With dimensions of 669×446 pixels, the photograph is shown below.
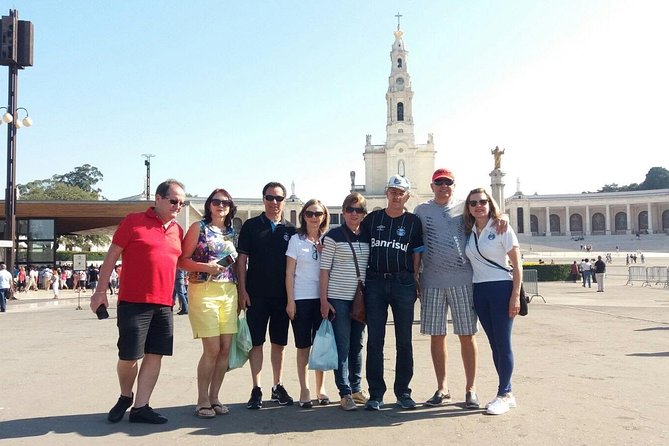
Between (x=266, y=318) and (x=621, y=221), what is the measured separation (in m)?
99.5

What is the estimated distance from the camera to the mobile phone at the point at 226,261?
508 centimetres

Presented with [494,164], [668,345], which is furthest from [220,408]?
[494,164]

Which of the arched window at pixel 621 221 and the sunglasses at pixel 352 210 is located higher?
the arched window at pixel 621 221

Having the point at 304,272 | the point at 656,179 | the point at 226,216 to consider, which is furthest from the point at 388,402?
the point at 656,179

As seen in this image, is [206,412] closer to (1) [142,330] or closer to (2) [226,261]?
(1) [142,330]

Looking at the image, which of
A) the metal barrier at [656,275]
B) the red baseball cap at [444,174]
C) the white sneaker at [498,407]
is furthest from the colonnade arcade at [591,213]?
the white sneaker at [498,407]

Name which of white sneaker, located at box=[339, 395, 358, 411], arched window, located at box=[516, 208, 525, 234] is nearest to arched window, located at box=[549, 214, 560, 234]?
arched window, located at box=[516, 208, 525, 234]

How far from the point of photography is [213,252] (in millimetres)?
5078

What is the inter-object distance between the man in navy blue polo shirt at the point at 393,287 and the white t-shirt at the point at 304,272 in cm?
49

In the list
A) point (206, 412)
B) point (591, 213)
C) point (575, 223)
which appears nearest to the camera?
point (206, 412)

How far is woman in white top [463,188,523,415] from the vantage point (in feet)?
17.0

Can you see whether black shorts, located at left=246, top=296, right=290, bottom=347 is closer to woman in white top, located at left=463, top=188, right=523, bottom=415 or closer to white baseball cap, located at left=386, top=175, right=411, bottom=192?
white baseball cap, located at left=386, top=175, right=411, bottom=192

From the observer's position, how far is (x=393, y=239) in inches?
207

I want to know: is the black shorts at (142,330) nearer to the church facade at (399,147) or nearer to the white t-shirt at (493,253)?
the white t-shirt at (493,253)
